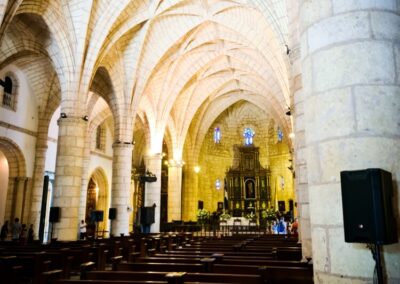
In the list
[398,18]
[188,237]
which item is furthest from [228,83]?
[398,18]

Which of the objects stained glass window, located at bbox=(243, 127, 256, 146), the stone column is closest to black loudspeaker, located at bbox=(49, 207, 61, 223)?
the stone column

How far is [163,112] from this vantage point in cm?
2278

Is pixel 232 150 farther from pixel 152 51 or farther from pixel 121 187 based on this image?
pixel 121 187

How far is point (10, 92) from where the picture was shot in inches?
698

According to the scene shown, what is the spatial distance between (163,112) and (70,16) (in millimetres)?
9851

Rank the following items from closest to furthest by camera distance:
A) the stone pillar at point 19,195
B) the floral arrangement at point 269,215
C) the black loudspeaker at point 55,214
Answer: the black loudspeaker at point 55,214
the stone pillar at point 19,195
the floral arrangement at point 269,215

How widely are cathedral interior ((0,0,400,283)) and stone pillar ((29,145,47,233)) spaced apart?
2.6 inches

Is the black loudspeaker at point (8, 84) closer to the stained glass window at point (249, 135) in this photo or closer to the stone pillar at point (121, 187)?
the stone pillar at point (121, 187)

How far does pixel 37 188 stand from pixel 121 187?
4.67 metres

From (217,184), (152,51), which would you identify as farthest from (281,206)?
(152,51)

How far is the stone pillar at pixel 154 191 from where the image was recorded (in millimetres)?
22219

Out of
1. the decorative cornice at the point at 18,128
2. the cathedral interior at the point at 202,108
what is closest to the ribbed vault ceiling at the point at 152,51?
the cathedral interior at the point at 202,108

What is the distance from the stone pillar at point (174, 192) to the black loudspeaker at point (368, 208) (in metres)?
24.0

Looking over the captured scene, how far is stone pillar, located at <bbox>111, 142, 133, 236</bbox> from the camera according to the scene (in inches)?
692
